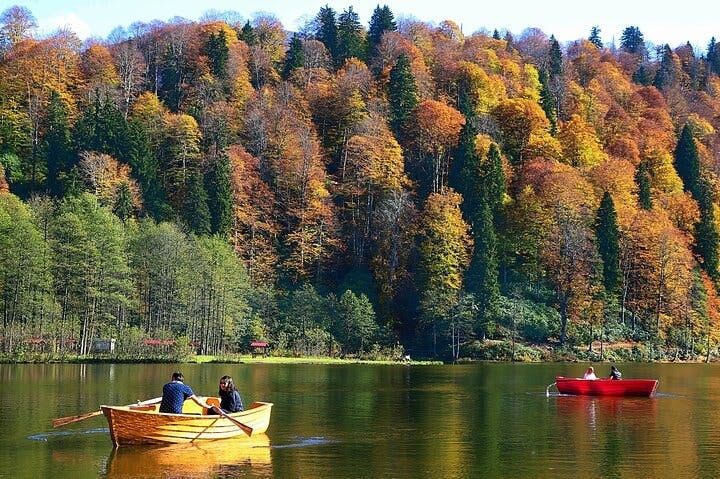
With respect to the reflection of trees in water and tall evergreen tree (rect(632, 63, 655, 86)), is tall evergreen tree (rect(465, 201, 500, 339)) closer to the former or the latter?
the reflection of trees in water

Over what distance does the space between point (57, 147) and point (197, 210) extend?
24720 mm

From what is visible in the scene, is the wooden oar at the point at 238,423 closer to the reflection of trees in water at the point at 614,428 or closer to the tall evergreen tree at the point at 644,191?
the reflection of trees in water at the point at 614,428

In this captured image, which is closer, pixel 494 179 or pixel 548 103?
pixel 494 179

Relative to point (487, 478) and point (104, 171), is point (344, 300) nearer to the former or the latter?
point (104, 171)

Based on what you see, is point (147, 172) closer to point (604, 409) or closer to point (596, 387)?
point (596, 387)

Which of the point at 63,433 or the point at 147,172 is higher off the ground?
the point at 147,172

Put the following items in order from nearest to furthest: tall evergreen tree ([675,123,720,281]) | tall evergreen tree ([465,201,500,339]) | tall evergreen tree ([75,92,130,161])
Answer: tall evergreen tree ([465,201,500,339]) < tall evergreen tree ([75,92,130,161]) < tall evergreen tree ([675,123,720,281])

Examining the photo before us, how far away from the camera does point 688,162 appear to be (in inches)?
5846

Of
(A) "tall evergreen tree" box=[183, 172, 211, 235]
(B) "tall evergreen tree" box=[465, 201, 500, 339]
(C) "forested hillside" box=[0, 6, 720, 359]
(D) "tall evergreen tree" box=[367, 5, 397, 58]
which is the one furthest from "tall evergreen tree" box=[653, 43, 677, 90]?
(A) "tall evergreen tree" box=[183, 172, 211, 235]

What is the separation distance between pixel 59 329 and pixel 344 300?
111 ft

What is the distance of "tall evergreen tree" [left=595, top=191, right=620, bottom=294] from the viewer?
125062 millimetres

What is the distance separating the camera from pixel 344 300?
116 metres

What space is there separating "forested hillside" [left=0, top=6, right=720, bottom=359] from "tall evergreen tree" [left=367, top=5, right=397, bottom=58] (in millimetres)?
7577

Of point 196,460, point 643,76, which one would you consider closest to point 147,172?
point 196,460
